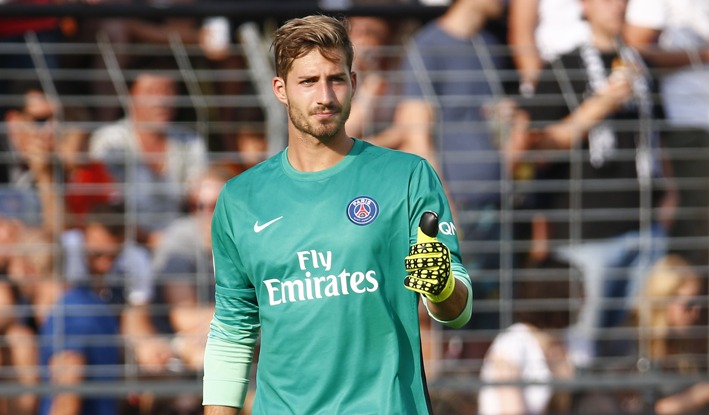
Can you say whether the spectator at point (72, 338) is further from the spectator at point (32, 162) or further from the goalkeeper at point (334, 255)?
the goalkeeper at point (334, 255)

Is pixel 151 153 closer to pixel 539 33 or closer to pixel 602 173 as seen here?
pixel 539 33

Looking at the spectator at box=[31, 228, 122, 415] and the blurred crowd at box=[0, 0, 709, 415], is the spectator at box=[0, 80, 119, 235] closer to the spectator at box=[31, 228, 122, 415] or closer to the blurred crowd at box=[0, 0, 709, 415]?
the blurred crowd at box=[0, 0, 709, 415]

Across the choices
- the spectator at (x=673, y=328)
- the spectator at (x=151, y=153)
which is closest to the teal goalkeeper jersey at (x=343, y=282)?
the spectator at (x=151, y=153)

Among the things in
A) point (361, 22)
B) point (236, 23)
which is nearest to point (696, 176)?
point (361, 22)

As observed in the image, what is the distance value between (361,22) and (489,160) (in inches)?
40.5

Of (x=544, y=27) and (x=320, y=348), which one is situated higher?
(x=544, y=27)

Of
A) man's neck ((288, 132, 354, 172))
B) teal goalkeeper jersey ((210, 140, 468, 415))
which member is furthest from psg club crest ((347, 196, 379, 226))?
man's neck ((288, 132, 354, 172))

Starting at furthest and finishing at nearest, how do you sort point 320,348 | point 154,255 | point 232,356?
point 154,255 → point 232,356 → point 320,348

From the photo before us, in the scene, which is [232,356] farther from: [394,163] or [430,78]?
[430,78]

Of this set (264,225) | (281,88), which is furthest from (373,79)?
(264,225)

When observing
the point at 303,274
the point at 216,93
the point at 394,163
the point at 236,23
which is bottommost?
the point at 303,274

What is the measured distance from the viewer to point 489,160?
591cm

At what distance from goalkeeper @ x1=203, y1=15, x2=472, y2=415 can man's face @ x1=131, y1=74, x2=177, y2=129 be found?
2.83 m

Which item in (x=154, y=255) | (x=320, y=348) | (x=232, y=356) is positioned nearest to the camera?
(x=320, y=348)
